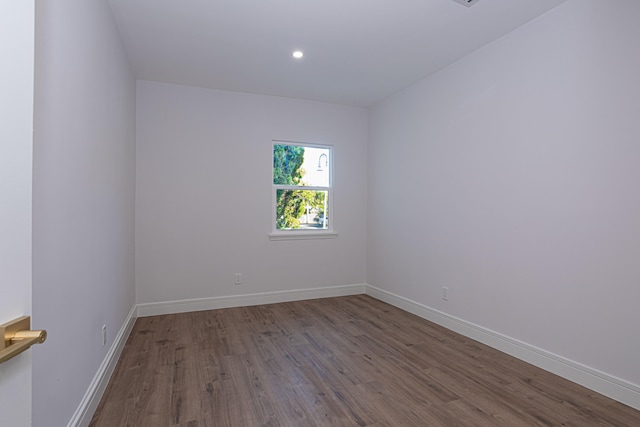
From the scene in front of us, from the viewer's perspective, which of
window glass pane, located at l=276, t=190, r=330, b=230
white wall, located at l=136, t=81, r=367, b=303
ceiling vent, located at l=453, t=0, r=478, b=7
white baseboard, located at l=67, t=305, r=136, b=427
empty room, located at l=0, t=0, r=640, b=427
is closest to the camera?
empty room, located at l=0, t=0, r=640, b=427

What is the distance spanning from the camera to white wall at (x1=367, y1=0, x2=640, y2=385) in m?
2.13

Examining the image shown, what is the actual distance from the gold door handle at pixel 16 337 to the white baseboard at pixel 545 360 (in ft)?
9.66

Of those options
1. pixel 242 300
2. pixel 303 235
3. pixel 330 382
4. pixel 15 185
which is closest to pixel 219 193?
pixel 303 235

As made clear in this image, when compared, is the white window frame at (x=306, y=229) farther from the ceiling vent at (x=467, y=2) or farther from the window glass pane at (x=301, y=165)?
the ceiling vent at (x=467, y=2)

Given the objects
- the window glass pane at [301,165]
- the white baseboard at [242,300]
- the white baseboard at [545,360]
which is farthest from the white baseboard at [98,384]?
the white baseboard at [545,360]

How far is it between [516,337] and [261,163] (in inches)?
130

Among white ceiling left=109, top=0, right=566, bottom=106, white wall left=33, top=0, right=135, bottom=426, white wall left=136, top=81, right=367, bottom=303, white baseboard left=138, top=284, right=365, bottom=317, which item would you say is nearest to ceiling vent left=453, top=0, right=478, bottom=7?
white ceiling left=109, top=0, right=566, bottom=106

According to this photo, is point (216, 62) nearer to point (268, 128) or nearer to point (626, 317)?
point (268, 128)

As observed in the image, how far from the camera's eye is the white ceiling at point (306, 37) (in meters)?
2.49

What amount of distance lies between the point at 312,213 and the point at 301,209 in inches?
6.8

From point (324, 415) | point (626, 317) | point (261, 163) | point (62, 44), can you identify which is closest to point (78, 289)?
point (62, 44)

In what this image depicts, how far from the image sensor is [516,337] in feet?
9.12

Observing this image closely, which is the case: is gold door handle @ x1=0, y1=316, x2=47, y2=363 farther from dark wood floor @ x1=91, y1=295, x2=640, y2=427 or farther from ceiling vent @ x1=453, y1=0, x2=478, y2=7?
ceiling vent @ x1=453, y1=0, x2=478, y2=7

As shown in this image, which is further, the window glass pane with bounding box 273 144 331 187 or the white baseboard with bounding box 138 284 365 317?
the window glass pane with bounding box 273 144 331 187
